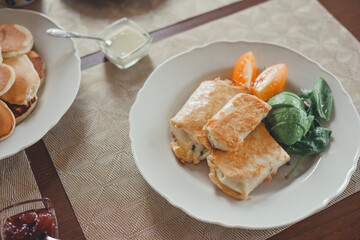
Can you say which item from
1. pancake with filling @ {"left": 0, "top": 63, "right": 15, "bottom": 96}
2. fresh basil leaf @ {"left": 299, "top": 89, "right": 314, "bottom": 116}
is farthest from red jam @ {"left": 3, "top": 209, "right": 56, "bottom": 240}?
fresh basil leaf @ {"left": 299, "top": 89, "right": 314, "bottom": 116}

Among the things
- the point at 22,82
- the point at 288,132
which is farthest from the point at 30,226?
the point at 288,132

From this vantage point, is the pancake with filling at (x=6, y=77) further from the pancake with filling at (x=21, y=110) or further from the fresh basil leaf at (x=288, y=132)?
the fresh basil leaf at (x=288, y=132)

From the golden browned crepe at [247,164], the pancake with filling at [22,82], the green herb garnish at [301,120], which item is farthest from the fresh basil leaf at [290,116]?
the pancake with filling at [22,82]

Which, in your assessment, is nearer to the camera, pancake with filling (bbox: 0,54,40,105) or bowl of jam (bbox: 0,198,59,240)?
bowl of jam (bbox: 0,198,59,240)

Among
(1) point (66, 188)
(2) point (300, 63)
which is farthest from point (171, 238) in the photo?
(2) point (300, 63)

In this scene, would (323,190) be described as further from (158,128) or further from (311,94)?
(158,128)

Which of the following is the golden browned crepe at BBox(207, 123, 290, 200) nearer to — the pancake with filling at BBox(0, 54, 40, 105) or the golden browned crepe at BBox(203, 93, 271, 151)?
the golden browned crepe at BBox(203, 93, 271, 151)
